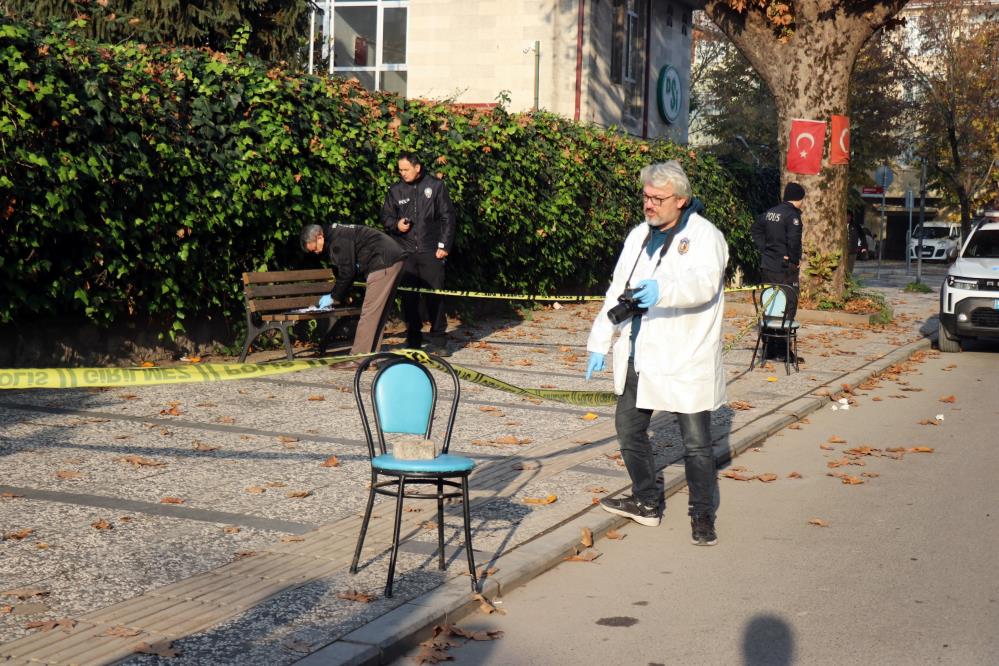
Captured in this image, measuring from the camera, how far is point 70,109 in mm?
10492

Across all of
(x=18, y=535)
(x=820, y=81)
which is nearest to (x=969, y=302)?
(x=820, y=81)

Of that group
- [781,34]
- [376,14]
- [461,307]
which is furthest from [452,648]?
[376,14]

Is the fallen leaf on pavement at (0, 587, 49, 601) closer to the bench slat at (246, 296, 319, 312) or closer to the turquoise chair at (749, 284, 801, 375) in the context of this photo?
the bench slat at (246, 296, 319, 312)

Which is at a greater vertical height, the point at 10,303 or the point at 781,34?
the point at 781,34

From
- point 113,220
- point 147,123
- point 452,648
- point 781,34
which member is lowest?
point 452,648

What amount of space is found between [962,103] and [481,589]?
3991 centimetres

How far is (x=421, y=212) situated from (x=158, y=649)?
9.09 m

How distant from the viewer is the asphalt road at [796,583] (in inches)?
200

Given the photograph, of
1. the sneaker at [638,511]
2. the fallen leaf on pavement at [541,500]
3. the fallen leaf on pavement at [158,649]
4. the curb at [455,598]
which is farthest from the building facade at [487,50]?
the fallen leaf on pavement at [158,649]

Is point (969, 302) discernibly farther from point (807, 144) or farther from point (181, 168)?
point (181, 168)

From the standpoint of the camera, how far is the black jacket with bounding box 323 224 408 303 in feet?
39.7

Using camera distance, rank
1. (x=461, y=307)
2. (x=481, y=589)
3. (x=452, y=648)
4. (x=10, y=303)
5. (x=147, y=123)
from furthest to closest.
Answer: (x=461, y=307) → (x=147, y=123) → (x=10, y=303) → (x=481, y=589) → (x=452, y=648)

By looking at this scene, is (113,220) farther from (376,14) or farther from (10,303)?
(376,14)

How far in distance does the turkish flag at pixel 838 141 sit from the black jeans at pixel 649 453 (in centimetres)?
1516
